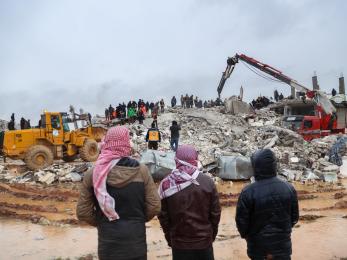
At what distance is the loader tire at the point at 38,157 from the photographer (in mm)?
16156

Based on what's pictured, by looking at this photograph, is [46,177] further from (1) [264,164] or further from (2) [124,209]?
(1) [264,164]

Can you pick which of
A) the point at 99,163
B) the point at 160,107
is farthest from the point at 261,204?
the point at 160,107

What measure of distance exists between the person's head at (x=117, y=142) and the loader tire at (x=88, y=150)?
14378mm

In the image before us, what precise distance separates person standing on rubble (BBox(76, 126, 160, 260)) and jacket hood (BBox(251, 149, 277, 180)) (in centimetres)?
83

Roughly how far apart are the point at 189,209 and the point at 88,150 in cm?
1438

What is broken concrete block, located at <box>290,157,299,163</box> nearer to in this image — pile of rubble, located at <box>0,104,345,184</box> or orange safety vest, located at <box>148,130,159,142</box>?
pile of rubble, located at <box>0,104,345,184</box>

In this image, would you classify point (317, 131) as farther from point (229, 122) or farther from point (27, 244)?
point (27, 244)

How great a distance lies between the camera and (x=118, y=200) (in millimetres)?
3102

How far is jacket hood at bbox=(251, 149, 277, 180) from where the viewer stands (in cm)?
342

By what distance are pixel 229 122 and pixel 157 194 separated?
2414 cm

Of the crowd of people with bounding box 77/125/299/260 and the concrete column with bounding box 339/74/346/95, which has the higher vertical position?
the concrete column with bounding box 339/74/346/95

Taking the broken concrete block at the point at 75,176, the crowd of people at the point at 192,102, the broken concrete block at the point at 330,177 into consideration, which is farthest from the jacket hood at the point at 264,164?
the crowd of people at the point at 192,102

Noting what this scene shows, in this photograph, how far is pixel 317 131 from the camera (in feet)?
75.7

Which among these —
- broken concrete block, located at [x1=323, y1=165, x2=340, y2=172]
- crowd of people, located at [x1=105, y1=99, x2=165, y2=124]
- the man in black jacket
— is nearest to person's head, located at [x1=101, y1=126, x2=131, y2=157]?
the man in black jacket
